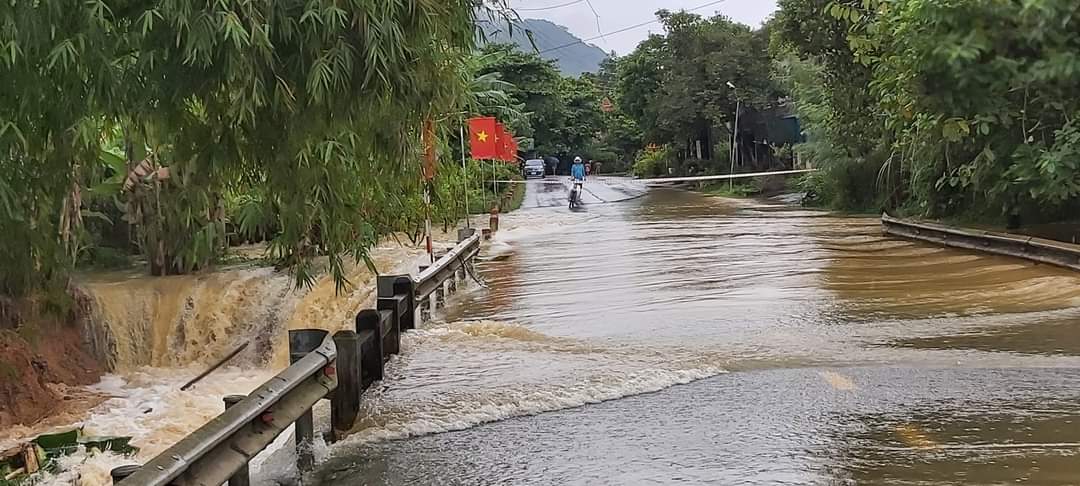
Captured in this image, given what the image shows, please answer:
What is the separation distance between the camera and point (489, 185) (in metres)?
45.3

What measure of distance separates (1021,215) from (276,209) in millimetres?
16791

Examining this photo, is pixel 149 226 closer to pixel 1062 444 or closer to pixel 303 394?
pixel 303 394

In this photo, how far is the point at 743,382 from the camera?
8531 millimetres

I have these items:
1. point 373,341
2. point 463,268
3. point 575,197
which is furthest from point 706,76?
point 373,341

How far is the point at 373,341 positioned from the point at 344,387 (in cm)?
131

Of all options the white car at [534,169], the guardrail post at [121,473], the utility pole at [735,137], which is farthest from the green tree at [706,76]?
the guardrail post at [121,473]

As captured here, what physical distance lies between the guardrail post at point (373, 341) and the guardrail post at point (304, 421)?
1.46m

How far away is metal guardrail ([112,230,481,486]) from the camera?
4.78 metres

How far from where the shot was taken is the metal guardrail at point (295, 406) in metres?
4.78

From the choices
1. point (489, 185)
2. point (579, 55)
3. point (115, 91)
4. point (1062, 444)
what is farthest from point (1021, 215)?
point (579, 55)

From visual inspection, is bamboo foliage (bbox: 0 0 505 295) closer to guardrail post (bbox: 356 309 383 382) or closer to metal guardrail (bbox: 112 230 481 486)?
metal guardrail (bbox: 112 230 481 486)

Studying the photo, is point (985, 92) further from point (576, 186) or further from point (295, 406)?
point (576, 186)

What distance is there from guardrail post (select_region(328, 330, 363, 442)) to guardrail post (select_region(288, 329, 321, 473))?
25 cm

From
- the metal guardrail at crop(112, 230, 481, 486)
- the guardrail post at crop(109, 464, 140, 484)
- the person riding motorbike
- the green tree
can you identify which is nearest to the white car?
the green tree
